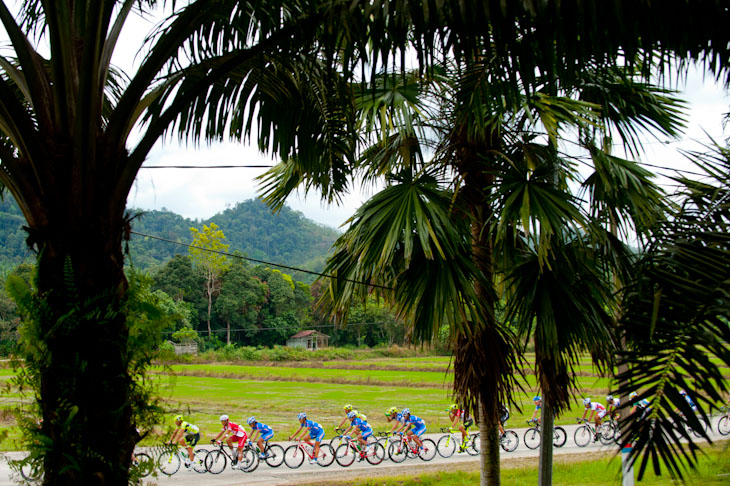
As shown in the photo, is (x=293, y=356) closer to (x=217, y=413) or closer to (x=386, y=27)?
(x=217, y=413)

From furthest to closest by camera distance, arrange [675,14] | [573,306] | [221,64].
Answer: [573,306], [221,64], [675,14]

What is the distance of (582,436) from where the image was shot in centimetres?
1516

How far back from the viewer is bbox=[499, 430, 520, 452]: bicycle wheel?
13.9 meters

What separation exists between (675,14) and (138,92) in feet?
6.80

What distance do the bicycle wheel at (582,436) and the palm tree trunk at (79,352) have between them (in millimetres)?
14396

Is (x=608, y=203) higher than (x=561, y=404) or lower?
higher

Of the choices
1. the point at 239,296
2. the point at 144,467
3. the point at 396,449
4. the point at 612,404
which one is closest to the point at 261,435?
the point at 396,449

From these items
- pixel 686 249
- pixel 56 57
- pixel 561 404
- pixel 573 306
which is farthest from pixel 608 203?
pixel 56 57

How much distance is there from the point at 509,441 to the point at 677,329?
13277 millimetres

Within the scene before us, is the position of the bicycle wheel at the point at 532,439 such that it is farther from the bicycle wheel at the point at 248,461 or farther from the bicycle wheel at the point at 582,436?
the bicycle wheel at the point at 248,461

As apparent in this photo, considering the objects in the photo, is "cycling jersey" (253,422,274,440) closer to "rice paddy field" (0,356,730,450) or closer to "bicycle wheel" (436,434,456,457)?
"bicycle wheel" (436,434,456,457)

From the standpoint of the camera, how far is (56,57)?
2451 mm

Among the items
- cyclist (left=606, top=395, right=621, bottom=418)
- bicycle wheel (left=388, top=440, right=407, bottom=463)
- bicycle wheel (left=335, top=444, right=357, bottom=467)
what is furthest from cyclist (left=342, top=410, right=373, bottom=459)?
cyclist (left=606, top=395, right=621, bottom=418)

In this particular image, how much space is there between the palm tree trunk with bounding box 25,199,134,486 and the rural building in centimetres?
4621
